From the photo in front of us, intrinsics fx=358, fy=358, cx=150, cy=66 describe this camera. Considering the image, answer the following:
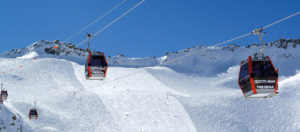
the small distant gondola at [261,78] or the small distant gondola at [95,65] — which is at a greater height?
the small distant gondola at [95,65]

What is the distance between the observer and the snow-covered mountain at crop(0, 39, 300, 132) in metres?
36.4

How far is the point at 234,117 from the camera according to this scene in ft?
135

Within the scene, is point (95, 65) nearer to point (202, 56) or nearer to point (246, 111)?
point (246, 111)

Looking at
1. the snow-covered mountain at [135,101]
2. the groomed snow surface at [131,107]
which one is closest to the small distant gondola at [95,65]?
the snow-covered mountain at [135,101]

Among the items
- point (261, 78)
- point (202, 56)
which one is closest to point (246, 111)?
point (261, 78)

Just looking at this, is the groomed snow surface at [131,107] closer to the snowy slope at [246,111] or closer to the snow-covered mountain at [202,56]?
the snowy slope at [246,111]

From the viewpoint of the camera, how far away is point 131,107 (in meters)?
42.6

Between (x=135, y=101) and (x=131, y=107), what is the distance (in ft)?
8.34

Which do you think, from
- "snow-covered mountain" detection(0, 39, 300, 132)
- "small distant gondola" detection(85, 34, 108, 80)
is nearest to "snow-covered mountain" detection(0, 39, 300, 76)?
"snow-covered mountain" detection(0, 39, 300, 132)

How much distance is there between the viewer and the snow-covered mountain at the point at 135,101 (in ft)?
119

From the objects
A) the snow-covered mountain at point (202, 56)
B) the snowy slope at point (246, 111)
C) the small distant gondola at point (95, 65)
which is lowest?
the snowy slope at point (246, 111)

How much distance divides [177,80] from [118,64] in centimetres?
1594

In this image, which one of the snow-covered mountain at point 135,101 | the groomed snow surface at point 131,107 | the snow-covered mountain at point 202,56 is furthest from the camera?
the snow-covered mountain at point 202,56

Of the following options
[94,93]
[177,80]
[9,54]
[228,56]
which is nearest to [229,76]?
[177,80]
